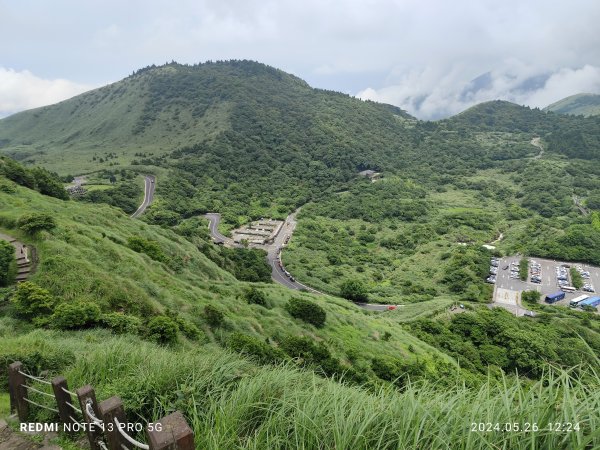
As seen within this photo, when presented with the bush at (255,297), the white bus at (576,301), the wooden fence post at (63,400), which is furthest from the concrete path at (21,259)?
the white bus at (576,301)

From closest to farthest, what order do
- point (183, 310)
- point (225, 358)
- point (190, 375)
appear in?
point (190, 375) → point (225, 358) → point (183, 310)

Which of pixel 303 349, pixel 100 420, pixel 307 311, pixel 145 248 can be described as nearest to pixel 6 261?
pixel 145 248

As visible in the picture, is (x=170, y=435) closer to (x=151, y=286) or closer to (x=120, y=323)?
(x=120, y=323)

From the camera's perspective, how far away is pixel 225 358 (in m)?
7.18

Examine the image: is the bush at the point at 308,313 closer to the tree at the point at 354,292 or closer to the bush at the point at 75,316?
the bush at the point at 75,316

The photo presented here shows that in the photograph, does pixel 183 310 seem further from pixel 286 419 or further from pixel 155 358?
pixel 286 419

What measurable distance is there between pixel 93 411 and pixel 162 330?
45.1ft

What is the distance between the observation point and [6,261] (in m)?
20.1

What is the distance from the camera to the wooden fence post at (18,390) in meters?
6.63

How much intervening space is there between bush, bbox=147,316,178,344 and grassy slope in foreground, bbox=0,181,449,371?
2526 mm

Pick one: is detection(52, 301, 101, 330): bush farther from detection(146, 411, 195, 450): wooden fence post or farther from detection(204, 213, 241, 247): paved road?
detection(204, 213, 241, 247): paved road

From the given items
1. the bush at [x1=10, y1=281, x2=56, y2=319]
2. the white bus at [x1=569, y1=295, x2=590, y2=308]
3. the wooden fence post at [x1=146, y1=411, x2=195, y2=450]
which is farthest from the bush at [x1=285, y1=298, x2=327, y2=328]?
the white bus at [x1=569, y1=295, x2=590, y2=308]

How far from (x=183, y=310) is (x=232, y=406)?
1956 centimetres

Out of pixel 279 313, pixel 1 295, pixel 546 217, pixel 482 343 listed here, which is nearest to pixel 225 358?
pixel 1 295
